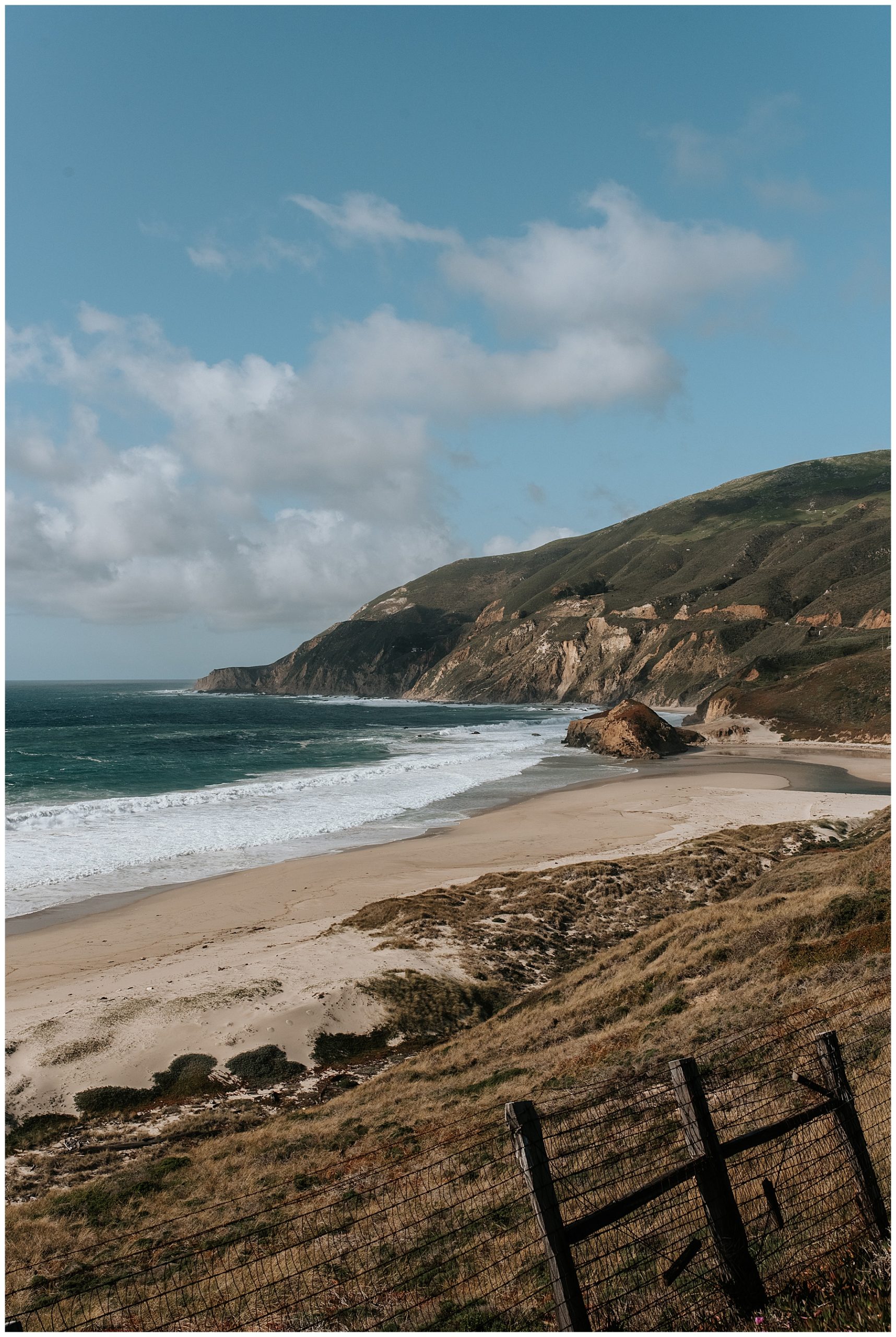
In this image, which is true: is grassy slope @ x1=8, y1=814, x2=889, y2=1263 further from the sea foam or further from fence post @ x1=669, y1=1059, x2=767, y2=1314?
the sea foam

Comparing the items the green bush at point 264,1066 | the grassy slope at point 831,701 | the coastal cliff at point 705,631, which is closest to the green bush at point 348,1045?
the green bush at point 264,1066

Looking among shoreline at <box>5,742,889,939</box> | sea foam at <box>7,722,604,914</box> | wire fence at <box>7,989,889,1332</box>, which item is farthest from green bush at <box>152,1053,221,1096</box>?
sea foam at <box>7,722,604,914</box>

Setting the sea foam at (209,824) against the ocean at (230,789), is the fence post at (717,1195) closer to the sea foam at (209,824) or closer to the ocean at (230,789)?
the ocean at (230,789)

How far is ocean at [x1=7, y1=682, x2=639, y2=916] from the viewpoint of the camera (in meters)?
29.8

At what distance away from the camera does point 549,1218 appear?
410cm

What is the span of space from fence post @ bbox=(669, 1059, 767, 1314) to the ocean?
24.7m

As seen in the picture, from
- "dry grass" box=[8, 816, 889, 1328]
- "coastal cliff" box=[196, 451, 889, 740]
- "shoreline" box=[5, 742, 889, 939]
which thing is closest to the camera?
"dry grass" box=[8, 816, 889, 1328]

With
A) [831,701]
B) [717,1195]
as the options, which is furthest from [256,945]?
[831,701]

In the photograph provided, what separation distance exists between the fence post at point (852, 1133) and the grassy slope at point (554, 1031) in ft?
16.6

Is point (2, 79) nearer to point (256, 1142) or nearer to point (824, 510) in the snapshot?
point (256, 1142)

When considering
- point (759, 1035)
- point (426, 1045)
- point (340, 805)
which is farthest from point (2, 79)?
point (340, 805)

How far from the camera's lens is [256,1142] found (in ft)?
35.5

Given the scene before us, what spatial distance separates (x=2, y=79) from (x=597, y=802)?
37.3 metres

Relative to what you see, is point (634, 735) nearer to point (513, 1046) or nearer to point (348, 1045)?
point (348, 1045)
